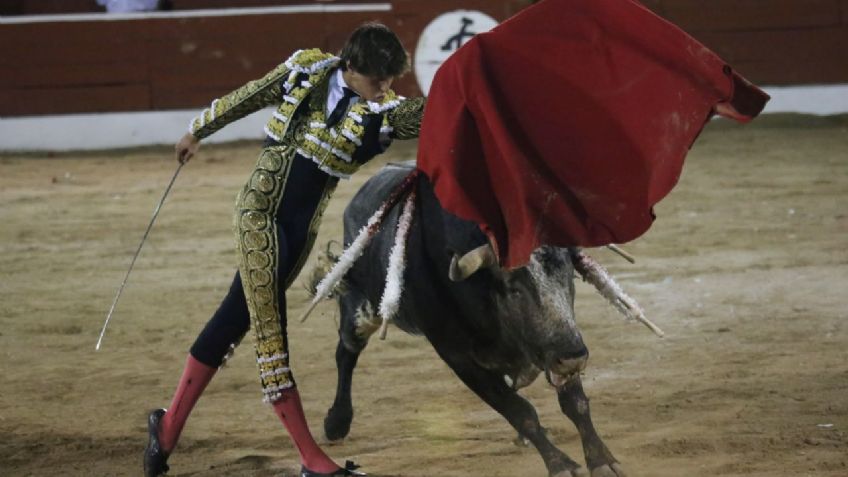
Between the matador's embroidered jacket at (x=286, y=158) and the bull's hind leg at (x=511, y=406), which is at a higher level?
the matador's embroidered jacket at (x=286, y=158)

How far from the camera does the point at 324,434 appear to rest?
4.23m

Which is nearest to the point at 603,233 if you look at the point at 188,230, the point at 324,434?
the point at 324,434

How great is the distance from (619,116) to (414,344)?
2.00m

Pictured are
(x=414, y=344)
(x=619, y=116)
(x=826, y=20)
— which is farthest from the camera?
(x=826, y=20)

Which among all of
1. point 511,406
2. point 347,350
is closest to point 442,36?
point 347,350

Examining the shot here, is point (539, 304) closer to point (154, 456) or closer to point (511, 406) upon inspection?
point (511, 406)

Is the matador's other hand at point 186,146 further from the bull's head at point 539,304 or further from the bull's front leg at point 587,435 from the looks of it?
the bull's front leg at point 587,435

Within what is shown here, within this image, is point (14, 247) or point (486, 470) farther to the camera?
point (14, 247)

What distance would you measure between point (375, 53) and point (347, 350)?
1.19 meters

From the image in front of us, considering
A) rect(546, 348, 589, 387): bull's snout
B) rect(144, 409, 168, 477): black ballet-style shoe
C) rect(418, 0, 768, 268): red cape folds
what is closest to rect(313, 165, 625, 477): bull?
rect(546, 348, 589, 387): bull's snout

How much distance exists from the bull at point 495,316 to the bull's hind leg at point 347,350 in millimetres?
213

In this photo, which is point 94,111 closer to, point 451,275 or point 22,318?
point 22,318

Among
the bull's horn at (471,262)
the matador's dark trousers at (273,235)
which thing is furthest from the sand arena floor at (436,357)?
the bull's horn at (471,262)

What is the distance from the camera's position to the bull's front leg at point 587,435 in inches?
134
